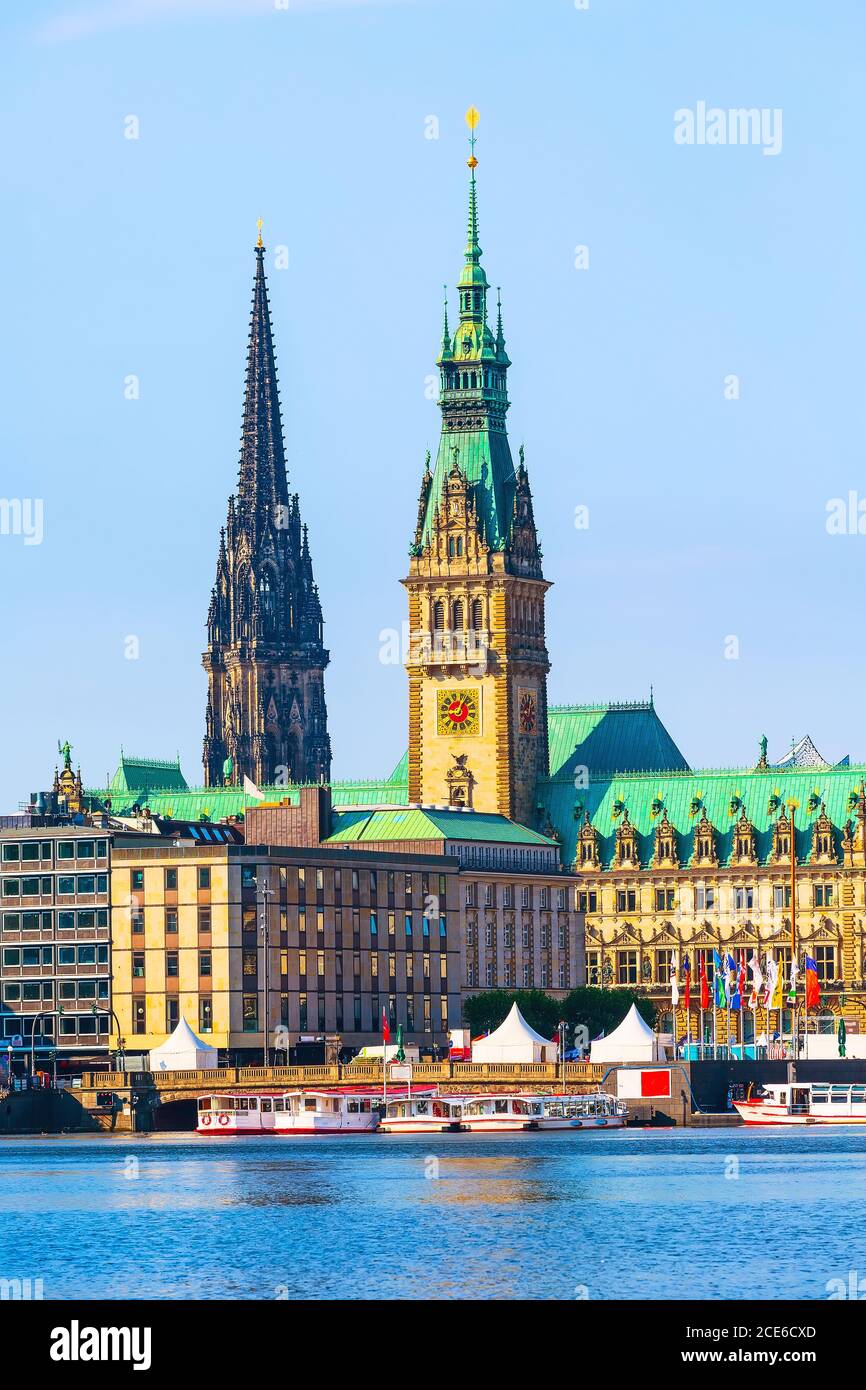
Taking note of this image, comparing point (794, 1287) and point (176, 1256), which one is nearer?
point (794, 1287)

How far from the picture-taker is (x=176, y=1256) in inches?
4547

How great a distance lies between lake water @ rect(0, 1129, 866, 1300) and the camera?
105188 mm

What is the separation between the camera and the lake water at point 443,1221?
105188 mm

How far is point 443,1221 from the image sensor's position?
127188 mm
